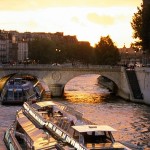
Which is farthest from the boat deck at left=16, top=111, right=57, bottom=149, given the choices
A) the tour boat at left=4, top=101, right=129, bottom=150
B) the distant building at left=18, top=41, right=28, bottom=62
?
the distant building at left=18, top=41, right=28, bottom=62

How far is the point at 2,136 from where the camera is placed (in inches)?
1086

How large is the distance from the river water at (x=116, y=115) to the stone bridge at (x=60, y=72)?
1.62m

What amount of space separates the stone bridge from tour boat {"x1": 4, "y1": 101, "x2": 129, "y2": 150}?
78.0 ft

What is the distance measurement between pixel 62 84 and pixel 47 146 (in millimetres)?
34332

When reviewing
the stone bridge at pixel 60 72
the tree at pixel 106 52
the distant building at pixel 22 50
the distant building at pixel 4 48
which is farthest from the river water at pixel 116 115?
the distant building at pixel 22 50

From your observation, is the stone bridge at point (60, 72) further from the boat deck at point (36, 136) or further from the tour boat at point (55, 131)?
the boat deck at point (36, 136)

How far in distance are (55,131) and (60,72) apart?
32391 millimetres

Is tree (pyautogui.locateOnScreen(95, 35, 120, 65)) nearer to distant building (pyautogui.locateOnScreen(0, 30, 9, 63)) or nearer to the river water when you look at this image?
the river water

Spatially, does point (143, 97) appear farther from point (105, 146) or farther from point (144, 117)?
point (105, 146)

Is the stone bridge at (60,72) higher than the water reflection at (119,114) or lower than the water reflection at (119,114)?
higher

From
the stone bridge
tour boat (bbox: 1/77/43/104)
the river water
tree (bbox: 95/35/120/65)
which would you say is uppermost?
tree (bbox: 95/35/120/65)

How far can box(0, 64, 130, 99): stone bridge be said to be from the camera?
51.8 m

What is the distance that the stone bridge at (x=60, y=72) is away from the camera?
5184cm

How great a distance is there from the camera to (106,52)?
7162 centimetres
